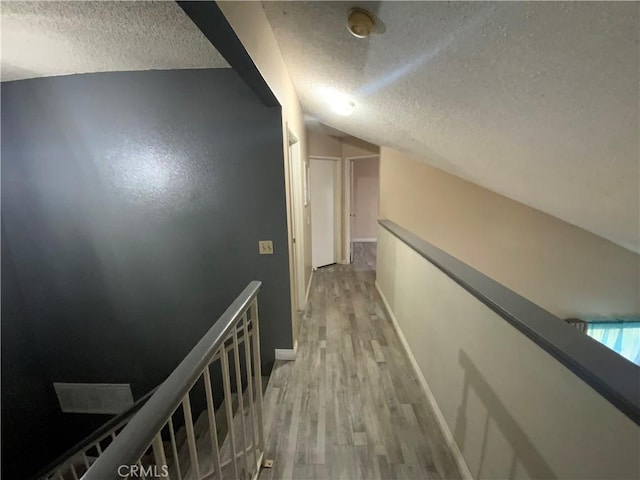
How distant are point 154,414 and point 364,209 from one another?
6138 mm

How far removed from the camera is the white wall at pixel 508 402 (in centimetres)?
68

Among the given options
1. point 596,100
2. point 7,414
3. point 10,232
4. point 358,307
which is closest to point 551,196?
point 596,100

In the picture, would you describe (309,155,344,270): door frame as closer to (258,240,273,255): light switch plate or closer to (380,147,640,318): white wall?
(380,147,640,318): white wall

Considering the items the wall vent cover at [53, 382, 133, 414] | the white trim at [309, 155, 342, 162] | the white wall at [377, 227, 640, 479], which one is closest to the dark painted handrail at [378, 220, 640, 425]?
the white wall at [377, 227, 640, 479]

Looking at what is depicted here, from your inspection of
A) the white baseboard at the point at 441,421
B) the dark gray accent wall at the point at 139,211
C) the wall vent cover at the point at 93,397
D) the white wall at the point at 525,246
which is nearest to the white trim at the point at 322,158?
the white wall at the point at 525,246

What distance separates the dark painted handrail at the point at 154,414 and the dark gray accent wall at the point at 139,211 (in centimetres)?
133

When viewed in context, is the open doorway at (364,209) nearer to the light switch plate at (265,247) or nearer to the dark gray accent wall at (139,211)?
the light switch plate at (265,247)

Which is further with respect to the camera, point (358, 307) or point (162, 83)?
point (358, 307)

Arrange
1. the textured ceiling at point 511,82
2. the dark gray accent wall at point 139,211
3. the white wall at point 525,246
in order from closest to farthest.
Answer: the textured ceiling at point 511,82 → the dark gray accent wall at point 139,211 → the white wall at point 525,246

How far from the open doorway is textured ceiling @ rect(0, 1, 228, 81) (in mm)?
3815

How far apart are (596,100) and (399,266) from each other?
1.86m

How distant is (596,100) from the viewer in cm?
88

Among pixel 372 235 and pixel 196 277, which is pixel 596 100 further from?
pixel 372 235

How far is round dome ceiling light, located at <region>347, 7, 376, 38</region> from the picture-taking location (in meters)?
1.02
